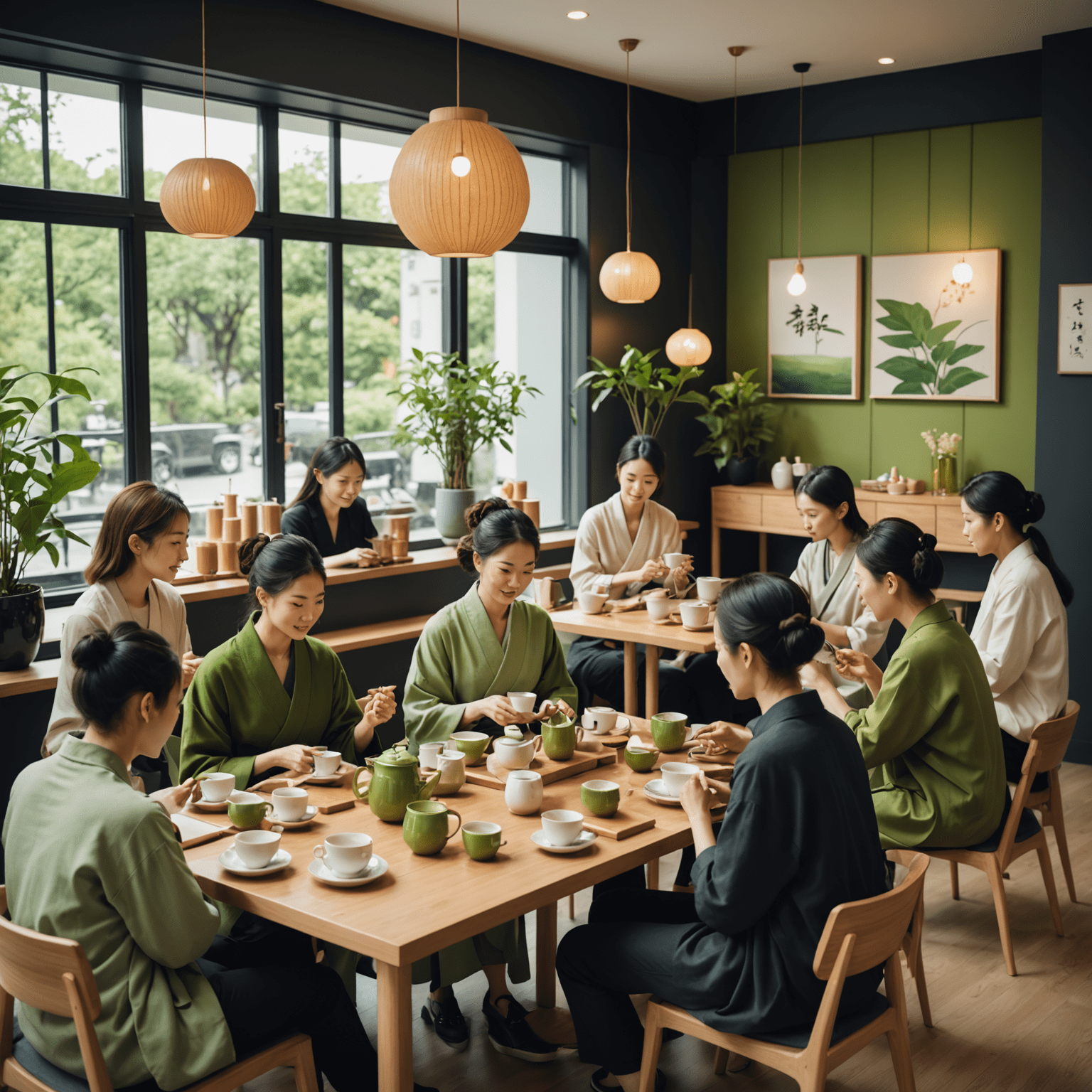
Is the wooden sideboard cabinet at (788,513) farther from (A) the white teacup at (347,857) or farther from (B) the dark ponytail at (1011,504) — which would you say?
(A) the white teacup at (347,857)

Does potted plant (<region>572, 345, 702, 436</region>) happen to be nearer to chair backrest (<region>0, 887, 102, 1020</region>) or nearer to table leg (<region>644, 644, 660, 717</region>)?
table leg (<region>644, 644, 660, 717</region>)

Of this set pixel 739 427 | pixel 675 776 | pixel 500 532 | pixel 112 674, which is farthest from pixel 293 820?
pixel 739 427

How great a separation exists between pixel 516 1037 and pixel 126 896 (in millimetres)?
1274

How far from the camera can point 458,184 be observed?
9.06 feet

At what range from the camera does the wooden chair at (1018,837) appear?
3232 mm

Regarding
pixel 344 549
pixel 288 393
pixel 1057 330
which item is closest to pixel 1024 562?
pixel 1057 330

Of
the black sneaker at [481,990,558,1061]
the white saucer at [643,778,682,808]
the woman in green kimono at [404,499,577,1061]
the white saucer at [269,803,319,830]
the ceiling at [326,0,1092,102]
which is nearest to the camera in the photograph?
the white saucer at [269,803,319,830]

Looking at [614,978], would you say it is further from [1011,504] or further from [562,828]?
[1011,504]

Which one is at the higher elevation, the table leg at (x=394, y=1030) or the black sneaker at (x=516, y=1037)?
the table leg at (x=394, y=1030)

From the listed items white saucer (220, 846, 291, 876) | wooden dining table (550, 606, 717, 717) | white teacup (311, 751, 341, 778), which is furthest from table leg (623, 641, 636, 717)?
white saucer (220, 846, 291, 876)

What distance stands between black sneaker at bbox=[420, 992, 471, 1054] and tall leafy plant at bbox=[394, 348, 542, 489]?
2909 mm

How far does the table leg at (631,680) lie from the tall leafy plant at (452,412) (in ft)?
4.27

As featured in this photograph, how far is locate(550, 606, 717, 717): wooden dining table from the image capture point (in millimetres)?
4312

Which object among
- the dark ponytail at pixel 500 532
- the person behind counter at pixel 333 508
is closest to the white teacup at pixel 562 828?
the dark ponytail at pixel 500 532
